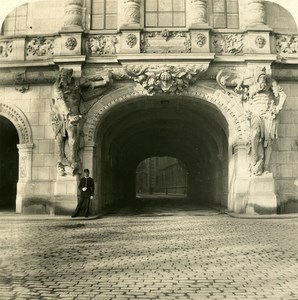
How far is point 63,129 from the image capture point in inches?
600

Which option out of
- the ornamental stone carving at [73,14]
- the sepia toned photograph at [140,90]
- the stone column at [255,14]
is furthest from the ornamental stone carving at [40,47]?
the stone column at [255,14]

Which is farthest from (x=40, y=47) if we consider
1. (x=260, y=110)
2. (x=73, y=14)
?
(x=260, y=110)

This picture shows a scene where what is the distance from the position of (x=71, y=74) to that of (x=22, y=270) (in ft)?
33.3

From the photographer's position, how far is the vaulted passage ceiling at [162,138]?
57.6 ft

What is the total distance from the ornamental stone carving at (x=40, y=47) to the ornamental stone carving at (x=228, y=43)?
19.4 feet

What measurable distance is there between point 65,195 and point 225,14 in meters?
9.03

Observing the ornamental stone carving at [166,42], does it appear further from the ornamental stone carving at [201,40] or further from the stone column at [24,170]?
the stone column at [24,170]

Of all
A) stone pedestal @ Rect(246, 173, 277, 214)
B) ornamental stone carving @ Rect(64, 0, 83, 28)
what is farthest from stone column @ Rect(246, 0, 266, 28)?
ornamental stone carving @ Rect(64, 0, 83, 28)

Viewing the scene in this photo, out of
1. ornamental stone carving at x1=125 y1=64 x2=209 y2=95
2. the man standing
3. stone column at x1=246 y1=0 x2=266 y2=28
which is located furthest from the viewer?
stone column at x1=246 y1=0 x2=266 y2=28

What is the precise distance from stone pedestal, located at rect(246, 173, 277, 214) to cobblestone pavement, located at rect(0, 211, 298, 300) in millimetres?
3839

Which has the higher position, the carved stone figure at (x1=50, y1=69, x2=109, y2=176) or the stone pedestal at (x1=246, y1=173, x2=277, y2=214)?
the carved stone figure at (x1=50, y1=69, x2=109, y2=176)

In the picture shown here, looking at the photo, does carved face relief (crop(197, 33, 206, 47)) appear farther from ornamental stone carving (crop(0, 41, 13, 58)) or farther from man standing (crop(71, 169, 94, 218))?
ornamental stone carving (crop(0, 41, 13, 58))

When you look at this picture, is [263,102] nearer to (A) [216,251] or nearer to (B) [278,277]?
(A) [216,251]

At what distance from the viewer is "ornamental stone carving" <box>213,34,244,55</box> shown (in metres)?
15.9
